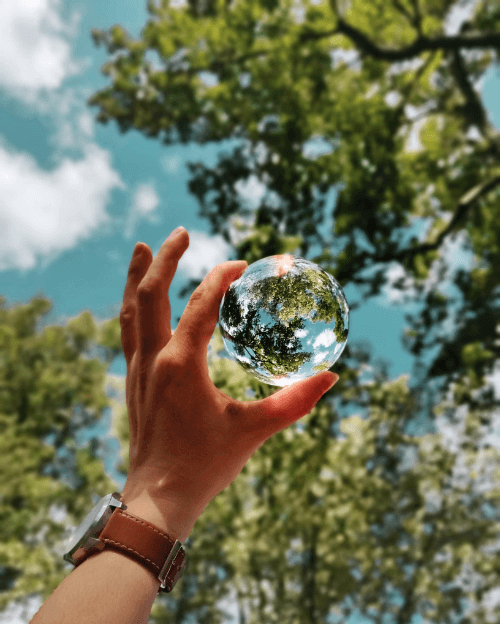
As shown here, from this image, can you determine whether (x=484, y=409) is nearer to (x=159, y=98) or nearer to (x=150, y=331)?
(x=150, y=331)

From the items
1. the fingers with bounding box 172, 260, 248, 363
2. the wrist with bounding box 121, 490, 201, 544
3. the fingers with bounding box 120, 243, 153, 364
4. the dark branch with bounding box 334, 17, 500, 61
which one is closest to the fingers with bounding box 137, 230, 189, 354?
the fingers with bounding box 172, 260, 248, 363

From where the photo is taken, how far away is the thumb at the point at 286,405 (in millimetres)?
2023

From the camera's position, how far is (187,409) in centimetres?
198

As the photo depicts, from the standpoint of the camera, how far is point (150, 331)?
2166mm

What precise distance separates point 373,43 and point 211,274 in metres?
8.44

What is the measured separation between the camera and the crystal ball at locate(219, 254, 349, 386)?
235 cm

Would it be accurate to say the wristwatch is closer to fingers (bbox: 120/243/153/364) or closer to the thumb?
the thumb

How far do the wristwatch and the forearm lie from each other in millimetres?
27

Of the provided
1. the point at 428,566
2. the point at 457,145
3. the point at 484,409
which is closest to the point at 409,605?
the point at 428,566

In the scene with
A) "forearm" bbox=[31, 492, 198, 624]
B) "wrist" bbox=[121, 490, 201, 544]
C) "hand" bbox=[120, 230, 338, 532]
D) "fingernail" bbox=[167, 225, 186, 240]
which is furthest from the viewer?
"fingernail" bbox=[167, 225, 186, 240]

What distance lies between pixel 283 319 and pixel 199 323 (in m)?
0.53

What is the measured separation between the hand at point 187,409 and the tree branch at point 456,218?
6248 mm

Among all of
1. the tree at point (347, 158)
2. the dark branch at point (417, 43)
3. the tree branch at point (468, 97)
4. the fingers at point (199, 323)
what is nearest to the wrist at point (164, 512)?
the fingers at point (199, 323)

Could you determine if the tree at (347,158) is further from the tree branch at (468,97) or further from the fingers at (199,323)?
the fingers at (199,323)
